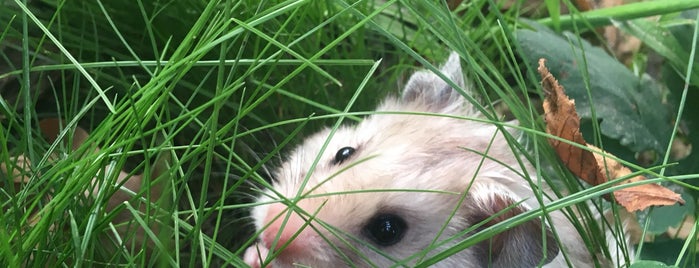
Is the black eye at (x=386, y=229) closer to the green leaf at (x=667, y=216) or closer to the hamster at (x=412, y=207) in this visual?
the hamster at (x=412, y=207)

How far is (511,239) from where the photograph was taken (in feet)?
6.68

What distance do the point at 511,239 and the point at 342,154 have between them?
54 cm

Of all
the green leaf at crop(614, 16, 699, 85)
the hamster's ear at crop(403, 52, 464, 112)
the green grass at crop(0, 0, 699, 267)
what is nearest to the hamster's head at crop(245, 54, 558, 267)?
the green grass at crop(0, 0, 699, 267)

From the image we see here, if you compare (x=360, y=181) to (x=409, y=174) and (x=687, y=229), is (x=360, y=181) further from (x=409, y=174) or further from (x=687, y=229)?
(x=687, y=229)

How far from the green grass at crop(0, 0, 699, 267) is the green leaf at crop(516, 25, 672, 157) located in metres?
0.05

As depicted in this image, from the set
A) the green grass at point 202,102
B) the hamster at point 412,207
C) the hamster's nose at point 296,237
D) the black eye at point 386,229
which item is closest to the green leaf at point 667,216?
the green grass at point 202,102

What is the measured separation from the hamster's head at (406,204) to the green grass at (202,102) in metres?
0.12

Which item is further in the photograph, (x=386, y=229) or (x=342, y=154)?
(x=342, y=154)

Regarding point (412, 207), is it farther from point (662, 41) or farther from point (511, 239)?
point (662, 41)

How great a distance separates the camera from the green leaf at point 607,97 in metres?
2.68

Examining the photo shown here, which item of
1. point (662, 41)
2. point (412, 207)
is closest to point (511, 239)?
point (412, 207)

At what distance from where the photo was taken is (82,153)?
1.79 m

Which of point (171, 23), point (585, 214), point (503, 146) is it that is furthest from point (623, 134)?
point (171, 23)

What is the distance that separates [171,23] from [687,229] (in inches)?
78.0
